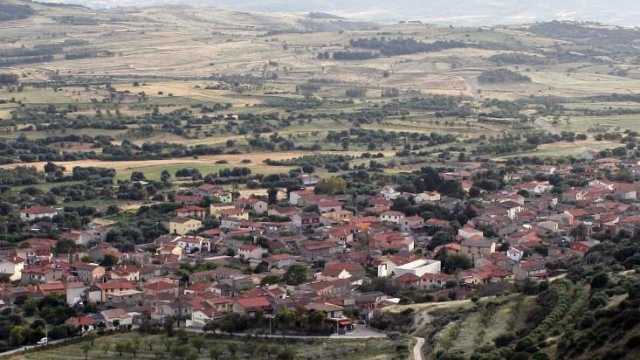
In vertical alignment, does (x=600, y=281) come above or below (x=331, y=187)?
above

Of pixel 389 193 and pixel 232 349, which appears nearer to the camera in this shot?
pixel 232 349

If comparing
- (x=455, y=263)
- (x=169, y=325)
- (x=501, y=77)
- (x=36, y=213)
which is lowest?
(x=501, y=77)

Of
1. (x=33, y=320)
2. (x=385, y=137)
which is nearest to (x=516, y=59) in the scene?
(x=385, y=137)

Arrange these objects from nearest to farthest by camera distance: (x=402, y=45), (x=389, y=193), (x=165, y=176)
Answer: (x=389, y=193) < (x=165, y=176) < (x=402, y=45)

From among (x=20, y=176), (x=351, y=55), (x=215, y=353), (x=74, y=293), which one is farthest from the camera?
(x=351, y=55)

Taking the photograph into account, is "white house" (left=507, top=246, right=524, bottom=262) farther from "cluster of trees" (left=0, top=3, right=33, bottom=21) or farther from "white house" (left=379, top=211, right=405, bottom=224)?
"cluster of trees" (left=0, top=3, right=33, bottom=21)

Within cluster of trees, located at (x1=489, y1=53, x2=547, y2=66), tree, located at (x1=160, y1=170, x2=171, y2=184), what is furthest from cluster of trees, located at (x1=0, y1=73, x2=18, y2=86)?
cluster of trees, located at (x1=489, y1=53, x2=547, y2=66)

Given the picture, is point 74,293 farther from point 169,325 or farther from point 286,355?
point 286,355

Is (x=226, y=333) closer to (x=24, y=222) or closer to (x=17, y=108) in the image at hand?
(x=24, y=222)
